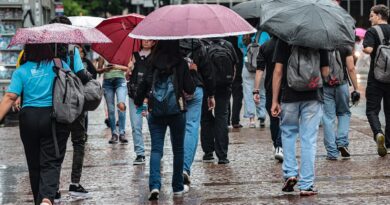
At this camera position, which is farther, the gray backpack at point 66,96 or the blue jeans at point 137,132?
the blue jeans at point 137,132

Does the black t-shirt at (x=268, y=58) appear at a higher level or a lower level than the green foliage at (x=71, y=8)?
higher

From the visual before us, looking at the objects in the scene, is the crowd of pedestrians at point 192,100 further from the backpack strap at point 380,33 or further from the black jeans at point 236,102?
the black jeans at point 236,102

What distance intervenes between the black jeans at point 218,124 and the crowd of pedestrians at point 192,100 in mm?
12

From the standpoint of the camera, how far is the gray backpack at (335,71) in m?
10.8

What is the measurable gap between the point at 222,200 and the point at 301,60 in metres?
1.51

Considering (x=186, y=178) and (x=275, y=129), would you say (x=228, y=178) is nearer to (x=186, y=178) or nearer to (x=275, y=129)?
(x=186, y=178)

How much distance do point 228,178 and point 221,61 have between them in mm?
1539

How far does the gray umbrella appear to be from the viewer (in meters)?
8.44

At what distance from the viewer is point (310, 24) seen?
8516mm

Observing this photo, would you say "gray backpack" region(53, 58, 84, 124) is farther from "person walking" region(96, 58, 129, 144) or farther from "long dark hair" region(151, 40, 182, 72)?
"person walking" region(96, 58, 129, 144)

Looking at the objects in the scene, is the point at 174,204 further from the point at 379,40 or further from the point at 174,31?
the point at 379,40

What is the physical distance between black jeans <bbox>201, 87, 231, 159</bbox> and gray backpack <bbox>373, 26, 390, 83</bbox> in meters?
1.90

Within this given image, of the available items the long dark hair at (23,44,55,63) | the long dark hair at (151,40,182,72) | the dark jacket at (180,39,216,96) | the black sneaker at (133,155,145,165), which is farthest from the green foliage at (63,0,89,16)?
the long dark hair at (23,44,55,63)

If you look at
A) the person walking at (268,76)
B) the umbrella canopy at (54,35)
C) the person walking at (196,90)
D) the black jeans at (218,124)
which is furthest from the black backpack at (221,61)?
the umbrella canopy at (54,35)
